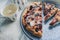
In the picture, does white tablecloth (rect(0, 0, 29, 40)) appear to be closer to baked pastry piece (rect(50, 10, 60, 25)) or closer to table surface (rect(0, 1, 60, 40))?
table surface (rect(0, 1, 60, 40))

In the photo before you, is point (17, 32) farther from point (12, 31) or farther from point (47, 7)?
point (47, 7)

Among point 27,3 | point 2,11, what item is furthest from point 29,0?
point 2,11

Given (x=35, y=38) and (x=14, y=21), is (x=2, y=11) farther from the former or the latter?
(x=35, y=38)

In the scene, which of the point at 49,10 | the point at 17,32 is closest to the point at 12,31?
the point at 17,32

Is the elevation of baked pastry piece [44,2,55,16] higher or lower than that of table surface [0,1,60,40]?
higher

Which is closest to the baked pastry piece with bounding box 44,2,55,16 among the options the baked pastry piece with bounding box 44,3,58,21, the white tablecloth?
the baked pastry piece with bounding box 44,3,58,21

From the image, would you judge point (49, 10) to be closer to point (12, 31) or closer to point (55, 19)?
point (55, 19)
